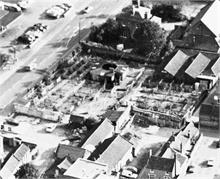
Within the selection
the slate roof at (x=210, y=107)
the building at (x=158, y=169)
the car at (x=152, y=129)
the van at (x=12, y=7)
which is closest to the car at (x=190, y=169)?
the building at (x=158, y=169)

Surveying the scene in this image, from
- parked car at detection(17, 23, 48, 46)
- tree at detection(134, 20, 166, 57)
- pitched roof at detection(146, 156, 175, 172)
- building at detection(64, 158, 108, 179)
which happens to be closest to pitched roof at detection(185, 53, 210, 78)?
tree at detection(134, 20, 166, 57)

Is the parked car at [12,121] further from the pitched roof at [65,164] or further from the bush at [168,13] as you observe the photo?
the bush at [168,13]

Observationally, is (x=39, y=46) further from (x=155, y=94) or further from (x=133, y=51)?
(x=155, y=94)

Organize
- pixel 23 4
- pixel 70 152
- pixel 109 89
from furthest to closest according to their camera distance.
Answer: pixel 23 4 → pixel 109 89 → pixel 70 152

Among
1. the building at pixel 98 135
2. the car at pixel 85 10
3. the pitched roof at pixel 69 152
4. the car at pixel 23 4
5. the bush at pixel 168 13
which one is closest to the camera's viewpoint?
the pitched roof at pixel 69 152

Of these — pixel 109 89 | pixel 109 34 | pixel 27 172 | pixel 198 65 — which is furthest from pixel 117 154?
pixel 109 34

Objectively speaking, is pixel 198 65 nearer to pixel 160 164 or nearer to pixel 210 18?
pixel 210 18
